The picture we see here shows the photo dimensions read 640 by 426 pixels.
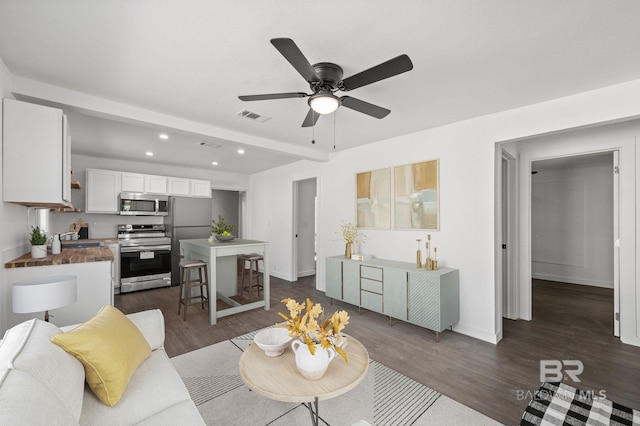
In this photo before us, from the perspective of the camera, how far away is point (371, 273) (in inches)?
144

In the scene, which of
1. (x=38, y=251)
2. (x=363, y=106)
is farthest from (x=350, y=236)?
(x=38, y=251)

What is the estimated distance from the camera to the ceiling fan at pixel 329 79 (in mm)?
1574

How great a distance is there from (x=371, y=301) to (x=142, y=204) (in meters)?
4.61

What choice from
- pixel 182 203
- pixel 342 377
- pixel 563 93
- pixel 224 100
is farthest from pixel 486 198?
pixel 182 203

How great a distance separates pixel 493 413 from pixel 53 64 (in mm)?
3999

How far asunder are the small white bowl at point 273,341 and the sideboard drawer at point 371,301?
1915 mm

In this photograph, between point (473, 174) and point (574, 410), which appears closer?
point (574, 410)

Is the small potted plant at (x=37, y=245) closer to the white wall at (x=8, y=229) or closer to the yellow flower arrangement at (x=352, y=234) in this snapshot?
the white wall at (x=8, y=229)

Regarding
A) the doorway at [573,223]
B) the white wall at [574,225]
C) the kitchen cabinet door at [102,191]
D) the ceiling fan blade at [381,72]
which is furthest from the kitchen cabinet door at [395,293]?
the kitchen cabinet door at [102,191]

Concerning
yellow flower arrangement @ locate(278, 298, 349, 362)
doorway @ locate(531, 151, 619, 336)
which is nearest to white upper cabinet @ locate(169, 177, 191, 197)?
yellow flower arrangement @ locate(278, 298, 349, 362)

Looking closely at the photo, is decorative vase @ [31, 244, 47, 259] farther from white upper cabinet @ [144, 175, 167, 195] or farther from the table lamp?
white upper cabinet @ [144, 175, 167, 195]

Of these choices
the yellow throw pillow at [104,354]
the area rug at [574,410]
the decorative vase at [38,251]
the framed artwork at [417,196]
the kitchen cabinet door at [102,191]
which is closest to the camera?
the yellow throw pillow at [104,354]

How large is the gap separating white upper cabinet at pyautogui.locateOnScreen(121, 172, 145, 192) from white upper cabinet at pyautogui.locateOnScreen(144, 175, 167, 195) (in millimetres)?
72

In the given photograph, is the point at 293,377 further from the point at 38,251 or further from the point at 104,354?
the point at 38,251
